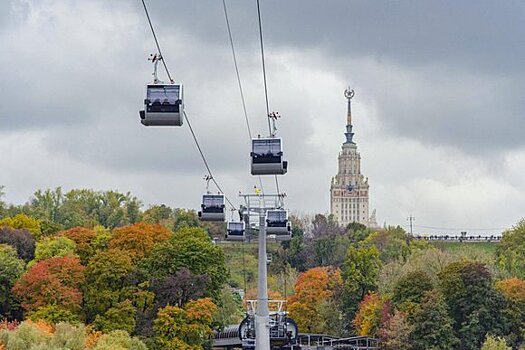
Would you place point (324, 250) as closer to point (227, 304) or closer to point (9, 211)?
point (9, 211)

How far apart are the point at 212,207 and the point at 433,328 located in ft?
96.0

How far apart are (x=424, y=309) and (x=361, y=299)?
25.7 meters

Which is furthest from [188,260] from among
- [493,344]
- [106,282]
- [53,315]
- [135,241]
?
[493,344]

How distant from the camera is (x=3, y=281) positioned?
85062 mm

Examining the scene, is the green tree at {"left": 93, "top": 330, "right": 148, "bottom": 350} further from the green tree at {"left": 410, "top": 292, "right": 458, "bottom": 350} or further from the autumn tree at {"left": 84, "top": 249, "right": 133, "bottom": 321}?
the green tree at {"left": 410, "top": 292, "right": 458, "bottom": 350}

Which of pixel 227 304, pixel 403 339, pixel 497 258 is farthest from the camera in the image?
pixel 497 258

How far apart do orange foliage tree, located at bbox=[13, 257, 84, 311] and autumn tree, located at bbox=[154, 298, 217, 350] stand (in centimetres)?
633

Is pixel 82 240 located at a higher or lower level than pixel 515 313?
higher

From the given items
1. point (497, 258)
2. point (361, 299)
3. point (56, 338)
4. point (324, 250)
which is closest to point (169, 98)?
point (56, 338)

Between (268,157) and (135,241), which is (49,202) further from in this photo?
(268,157)

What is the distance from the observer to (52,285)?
7950 centimetres

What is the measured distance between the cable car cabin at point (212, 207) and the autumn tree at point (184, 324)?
13923mm

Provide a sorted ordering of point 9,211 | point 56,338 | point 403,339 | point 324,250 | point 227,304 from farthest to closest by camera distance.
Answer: point 324,250
point 9,211
point 227,304
point 403,339
point 56,338

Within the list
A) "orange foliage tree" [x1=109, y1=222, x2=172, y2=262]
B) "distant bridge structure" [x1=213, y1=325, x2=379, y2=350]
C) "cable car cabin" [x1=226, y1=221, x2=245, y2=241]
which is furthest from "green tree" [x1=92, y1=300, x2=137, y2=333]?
"distant bridge structure" [x1=213, y1=325, x2=379, y2=350]
